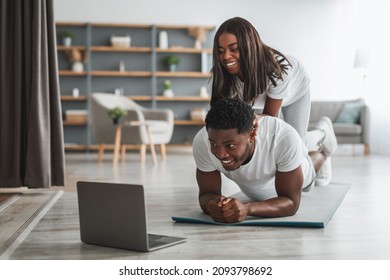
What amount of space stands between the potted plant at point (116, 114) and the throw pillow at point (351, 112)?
2.89 metres

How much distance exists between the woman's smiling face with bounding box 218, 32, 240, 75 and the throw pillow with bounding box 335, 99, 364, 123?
531 cm

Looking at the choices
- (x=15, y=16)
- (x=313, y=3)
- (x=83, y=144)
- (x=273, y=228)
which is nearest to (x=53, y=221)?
(x=273, y=228)

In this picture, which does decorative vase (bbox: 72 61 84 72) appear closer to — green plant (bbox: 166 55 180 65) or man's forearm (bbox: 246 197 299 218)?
green plant (bbox: 166 55 180 65)

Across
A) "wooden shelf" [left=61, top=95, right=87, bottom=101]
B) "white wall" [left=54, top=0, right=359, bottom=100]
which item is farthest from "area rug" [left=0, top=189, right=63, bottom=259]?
"white wall" [left=54, top=0, right=359, bottom=100]

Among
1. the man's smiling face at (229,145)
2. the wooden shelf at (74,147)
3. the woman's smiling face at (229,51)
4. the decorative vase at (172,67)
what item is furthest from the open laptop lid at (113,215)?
the decorative vase at (172,67)

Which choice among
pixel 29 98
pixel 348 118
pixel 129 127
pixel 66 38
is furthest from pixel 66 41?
pixel 29 98

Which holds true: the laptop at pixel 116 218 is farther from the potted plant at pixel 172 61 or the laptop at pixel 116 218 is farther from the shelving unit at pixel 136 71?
the potted plant at pixel 172 61

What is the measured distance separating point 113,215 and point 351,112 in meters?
6.04

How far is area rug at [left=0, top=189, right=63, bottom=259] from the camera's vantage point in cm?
203

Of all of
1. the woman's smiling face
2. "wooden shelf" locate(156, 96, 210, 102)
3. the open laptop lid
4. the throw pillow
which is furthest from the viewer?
"wooden shelf" locate(156, 96, 210, 102)

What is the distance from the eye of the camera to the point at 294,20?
27.0 feet

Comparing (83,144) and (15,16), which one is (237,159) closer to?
(15,16)

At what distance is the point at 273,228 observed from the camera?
221cm
